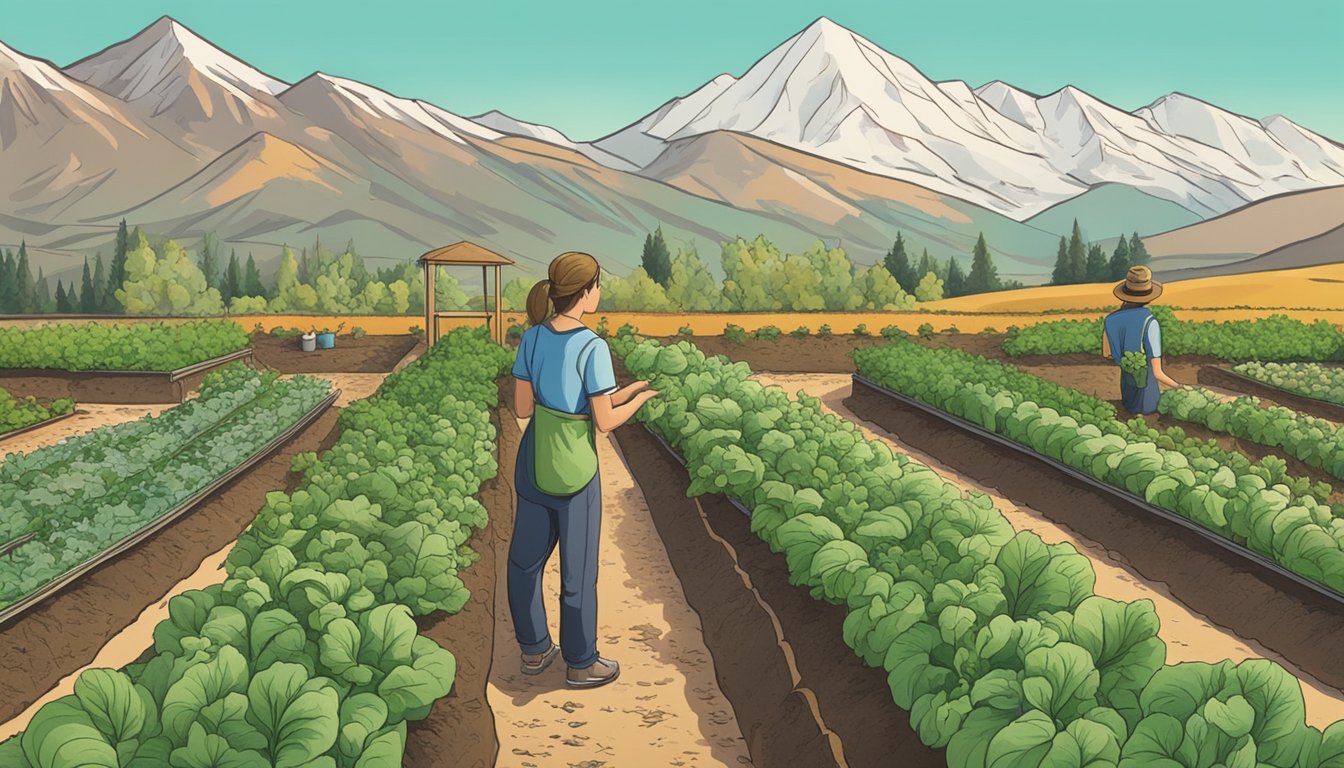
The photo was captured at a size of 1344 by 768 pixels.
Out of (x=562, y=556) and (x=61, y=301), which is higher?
(x=562, y=556)

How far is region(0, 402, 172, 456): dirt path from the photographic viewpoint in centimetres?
1111

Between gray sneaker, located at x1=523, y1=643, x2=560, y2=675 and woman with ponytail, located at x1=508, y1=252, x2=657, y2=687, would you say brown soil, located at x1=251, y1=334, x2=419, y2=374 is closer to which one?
gray sneaker, located at x1=523, y1=643, x2=560, y2=675

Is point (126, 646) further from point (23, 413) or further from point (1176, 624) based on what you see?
point (23, 413)

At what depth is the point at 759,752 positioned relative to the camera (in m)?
3.70

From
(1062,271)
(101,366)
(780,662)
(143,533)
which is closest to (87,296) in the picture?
(101,366)

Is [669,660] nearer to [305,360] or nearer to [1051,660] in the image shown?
[1051,660]

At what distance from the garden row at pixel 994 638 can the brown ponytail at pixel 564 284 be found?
141 centimetres

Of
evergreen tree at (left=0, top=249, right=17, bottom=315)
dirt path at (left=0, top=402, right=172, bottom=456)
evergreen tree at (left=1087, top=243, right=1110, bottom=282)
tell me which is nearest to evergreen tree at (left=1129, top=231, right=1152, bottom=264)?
evergreen tree at (left=1087, top=243, right=1110, bottom=282)

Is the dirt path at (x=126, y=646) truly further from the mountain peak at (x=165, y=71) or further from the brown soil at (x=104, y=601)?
the mountain peak at (x=165, y=71)

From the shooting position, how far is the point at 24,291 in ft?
195

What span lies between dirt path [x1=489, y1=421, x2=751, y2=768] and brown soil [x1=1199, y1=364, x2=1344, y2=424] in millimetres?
10152

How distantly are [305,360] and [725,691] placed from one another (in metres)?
17.6

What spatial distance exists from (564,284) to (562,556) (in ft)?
4.04

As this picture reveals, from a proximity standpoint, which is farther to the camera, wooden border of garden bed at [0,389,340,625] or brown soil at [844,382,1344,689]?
brown soil at [844,382,1344,689]
